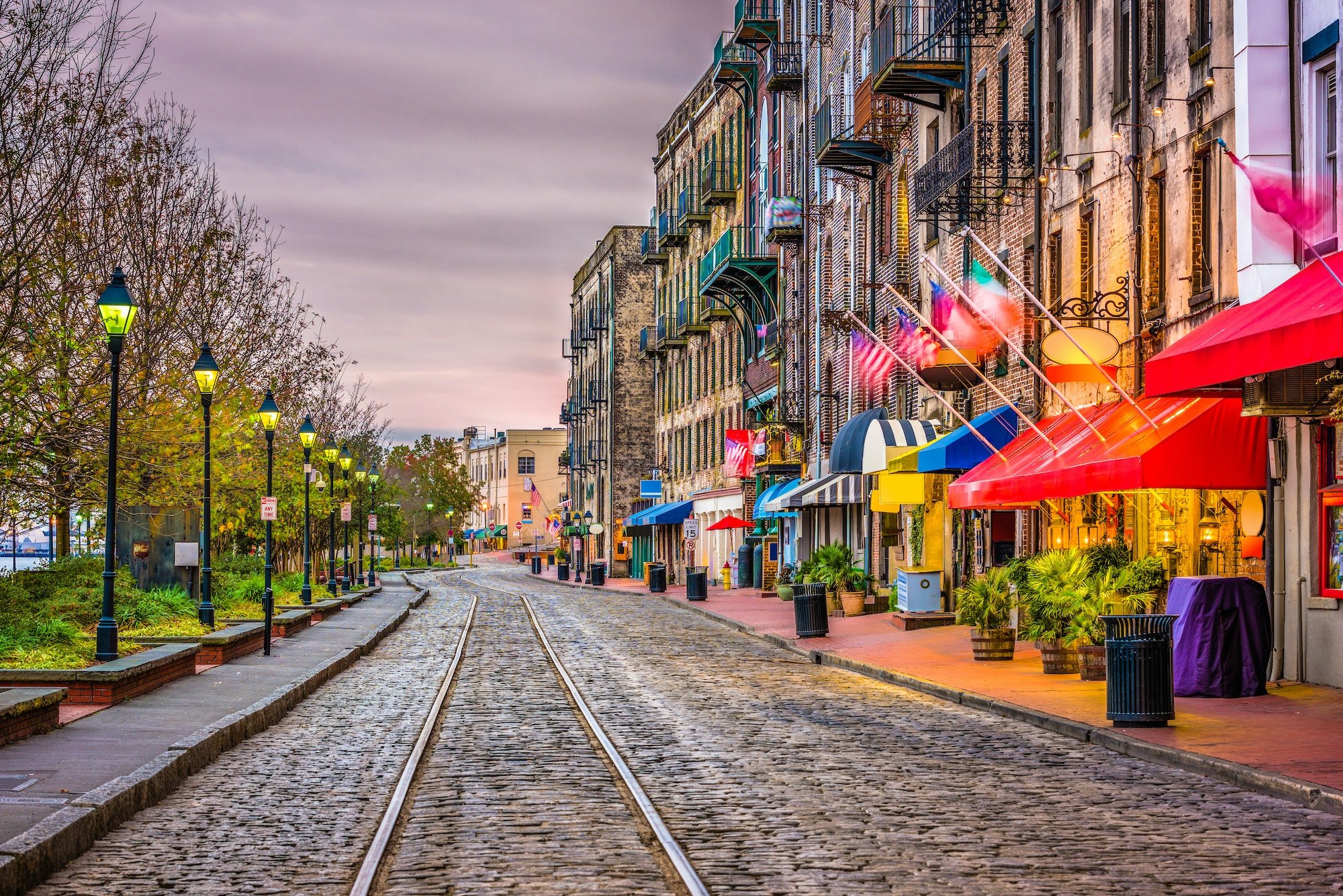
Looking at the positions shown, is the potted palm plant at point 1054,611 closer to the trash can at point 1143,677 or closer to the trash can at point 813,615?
the trash can at point 1143,677

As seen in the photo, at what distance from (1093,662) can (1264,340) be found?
18.1 feet

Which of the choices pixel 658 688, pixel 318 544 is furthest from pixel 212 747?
pixel 318 544

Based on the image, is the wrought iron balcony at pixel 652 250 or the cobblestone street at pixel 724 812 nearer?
the cobblestone street at pixel 724 812

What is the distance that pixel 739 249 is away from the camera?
5525cm

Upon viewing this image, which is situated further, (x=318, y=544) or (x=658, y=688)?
(x=318, y=544)

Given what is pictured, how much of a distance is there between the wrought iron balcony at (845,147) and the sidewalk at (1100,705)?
544 inches

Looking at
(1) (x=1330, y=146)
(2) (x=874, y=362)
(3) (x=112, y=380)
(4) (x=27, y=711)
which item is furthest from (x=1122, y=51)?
(4) (x=27, y=711)

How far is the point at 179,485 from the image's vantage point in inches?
1100

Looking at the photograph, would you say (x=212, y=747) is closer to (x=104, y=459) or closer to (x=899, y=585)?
(x=104, y=459)

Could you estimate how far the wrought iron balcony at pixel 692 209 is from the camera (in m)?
64.6

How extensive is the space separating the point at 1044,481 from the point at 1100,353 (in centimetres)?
255

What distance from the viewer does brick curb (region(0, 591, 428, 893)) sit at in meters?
8.19

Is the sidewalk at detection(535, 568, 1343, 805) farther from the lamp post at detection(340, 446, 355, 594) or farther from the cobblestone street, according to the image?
the lamp post at detection(340, 446, 355, 594)

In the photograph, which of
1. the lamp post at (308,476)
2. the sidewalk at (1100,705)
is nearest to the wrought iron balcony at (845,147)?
the sidewalk at (1100,705)
